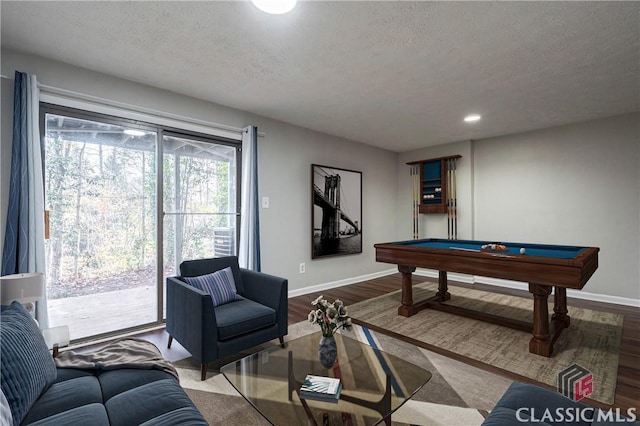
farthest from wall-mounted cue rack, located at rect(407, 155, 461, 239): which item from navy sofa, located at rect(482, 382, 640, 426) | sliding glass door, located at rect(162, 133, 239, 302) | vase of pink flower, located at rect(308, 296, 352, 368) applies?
navy sofa, located at rect(482, 382, 640, 426)

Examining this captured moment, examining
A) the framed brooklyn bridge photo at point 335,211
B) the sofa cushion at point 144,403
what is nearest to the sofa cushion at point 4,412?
the sofa cushion at point 144,403

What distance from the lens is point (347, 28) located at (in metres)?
2.17

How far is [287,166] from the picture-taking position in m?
4.42

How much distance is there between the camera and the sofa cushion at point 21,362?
3.90ft

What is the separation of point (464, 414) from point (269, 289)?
164 cm

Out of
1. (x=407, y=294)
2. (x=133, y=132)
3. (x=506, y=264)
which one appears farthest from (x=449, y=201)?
(x=133, y=132)

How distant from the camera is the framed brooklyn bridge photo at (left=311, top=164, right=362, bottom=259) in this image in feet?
15.6

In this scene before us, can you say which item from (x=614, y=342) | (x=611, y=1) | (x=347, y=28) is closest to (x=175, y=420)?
(x=347, y=28)

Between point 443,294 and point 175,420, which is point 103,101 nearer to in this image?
point 175,420

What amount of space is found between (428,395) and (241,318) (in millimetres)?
1402

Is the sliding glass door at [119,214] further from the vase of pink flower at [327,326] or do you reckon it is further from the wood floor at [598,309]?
the vase of pink flower at [327,326]

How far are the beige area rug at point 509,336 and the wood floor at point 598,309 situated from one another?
0.05 metres

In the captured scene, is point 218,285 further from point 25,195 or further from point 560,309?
point 560,309

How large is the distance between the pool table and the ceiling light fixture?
2.55 m
